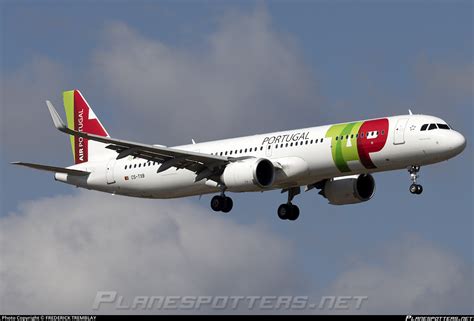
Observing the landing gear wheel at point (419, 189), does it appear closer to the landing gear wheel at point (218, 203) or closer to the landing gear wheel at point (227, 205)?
the landing gear wheel at point (227, 205)

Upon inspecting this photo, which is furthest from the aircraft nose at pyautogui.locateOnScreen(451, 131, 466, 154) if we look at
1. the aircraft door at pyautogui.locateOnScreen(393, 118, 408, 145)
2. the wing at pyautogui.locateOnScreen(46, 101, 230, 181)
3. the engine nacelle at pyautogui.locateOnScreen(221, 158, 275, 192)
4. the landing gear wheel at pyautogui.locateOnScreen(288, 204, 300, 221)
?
the landing gear wheel at pyautogui.locateOnScreen(288, 204, 300, 221)

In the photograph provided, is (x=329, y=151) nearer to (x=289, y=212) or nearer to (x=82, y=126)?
(x=289, y=212)

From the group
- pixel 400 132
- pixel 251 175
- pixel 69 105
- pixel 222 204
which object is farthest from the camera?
pixel 69 105

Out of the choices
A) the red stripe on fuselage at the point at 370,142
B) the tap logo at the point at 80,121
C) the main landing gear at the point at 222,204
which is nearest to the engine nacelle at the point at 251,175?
the main landing gear at the point at 222,204

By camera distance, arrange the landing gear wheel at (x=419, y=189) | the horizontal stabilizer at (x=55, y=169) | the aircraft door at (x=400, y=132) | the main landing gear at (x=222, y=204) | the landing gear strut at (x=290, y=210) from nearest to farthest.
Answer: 1. the landing gear wheel at (x=419, y=189)
2. the aircraft door at (x=400, y=132)
3. the main landing gear at (x=222, y=204)
4. the horizontal stabilizer at (x=55, y=169)
5. the landing gear strut at (x=290, y=210)

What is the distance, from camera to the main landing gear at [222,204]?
65.7 meters

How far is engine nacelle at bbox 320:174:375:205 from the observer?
6781 centimetres

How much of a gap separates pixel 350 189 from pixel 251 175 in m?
7.04

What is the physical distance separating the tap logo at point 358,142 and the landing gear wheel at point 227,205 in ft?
21.8

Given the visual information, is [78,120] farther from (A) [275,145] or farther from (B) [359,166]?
(B) [359,166]

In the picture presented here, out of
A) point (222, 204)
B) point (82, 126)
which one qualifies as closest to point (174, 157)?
point (222, 204)

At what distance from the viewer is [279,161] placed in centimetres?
6400

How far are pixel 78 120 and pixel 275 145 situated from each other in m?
16.5

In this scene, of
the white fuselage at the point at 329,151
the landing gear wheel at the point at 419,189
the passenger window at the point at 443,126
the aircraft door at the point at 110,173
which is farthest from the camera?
the aircraft door at the point at 110,173
